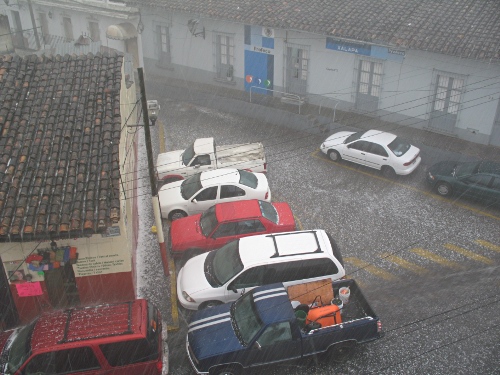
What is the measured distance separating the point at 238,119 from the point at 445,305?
42.6 feet

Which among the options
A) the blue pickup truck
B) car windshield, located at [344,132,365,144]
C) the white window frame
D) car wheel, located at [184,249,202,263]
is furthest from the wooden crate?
the white window frame

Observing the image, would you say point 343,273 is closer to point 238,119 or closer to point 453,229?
point 453,229

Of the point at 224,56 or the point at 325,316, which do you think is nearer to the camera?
the point at 325,316

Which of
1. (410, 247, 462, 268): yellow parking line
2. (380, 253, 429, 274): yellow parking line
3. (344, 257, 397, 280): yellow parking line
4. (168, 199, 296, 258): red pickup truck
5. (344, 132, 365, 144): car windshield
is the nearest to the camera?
(344, 257, 397, 280): yellow parking line

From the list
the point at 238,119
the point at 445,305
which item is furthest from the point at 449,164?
the point at 238,119

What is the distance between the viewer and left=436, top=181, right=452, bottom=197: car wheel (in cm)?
1659

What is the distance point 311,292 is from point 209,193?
17.2 ft

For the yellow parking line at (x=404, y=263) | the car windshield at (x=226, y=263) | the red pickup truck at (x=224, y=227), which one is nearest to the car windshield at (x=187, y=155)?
the red pickup truck at (x=224, y=227)

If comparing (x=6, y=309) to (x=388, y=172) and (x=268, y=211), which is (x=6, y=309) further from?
(x=388, y=172)

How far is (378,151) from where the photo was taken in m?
17.8

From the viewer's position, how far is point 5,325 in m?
12.4

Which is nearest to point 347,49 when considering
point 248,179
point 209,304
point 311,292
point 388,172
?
point 388,172

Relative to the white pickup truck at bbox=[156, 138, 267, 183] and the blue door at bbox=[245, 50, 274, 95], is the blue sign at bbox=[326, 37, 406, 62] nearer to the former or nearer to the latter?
the blue door at bbox=[245, 50, 274, 95]

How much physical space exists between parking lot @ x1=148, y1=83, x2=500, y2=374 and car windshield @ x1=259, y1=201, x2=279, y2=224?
4.83 ft
